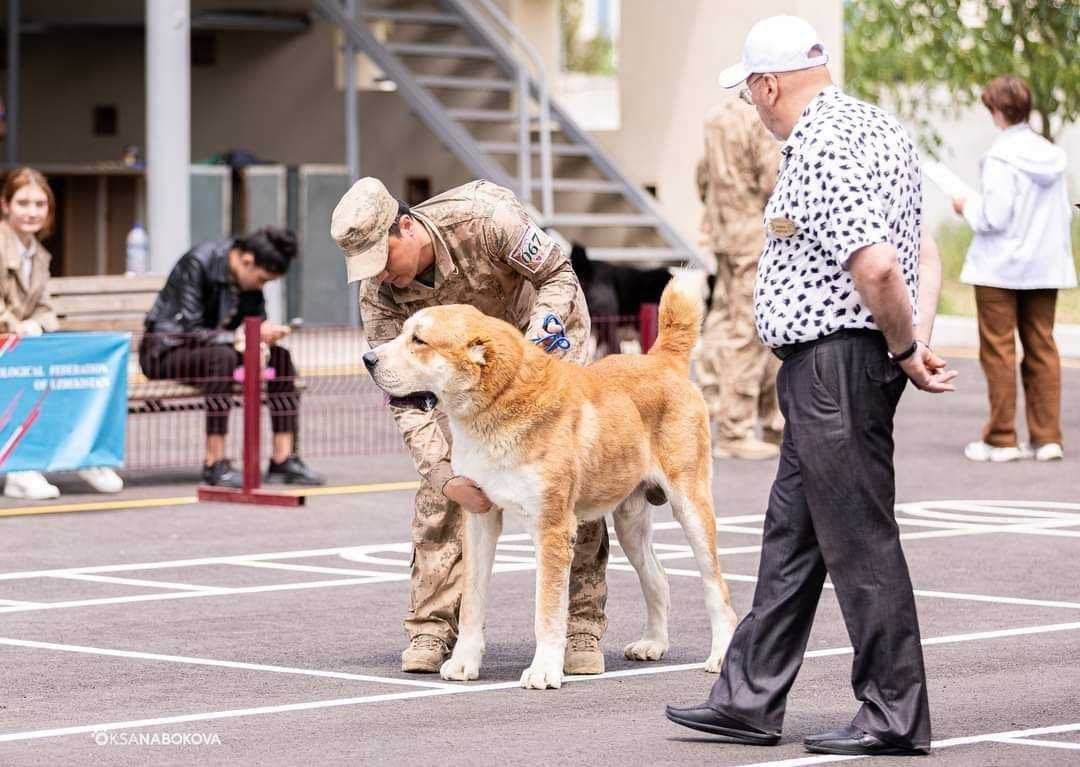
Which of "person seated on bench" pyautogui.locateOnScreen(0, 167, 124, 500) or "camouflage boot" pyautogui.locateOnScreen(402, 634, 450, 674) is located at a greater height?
"person seated on bench" pyautogui.locateOnScreen(0, 167, 124, 500)

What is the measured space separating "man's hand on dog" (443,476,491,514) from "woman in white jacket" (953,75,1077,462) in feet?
24.2

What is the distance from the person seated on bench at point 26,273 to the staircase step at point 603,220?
10906 millimetres

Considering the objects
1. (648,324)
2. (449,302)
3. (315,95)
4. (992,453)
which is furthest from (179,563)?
(315,95)

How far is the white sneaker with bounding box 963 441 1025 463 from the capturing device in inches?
577

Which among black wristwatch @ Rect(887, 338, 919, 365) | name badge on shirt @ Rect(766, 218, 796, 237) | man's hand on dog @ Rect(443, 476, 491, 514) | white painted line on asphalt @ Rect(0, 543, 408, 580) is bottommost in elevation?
white painted line on asphalt @ Rect(0, 543, 408, 580)

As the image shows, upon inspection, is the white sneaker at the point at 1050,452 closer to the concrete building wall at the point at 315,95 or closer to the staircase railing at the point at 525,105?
the staircase railing at the point at 525,105

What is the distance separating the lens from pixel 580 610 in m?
8.06

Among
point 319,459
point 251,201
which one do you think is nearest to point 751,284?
point 319,459

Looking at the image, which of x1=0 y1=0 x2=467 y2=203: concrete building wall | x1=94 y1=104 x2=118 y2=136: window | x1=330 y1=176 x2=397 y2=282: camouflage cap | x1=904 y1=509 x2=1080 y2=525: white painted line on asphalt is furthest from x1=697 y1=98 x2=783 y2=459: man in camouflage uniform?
x1=94 y1=104 x2=118 y2=136: window

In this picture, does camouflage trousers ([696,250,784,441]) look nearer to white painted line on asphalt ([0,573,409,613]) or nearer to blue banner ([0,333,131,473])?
blue banner ([0,333,131,473])

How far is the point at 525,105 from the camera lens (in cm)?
2420

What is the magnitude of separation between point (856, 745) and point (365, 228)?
237 cm

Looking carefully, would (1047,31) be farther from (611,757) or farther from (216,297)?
(611,757)

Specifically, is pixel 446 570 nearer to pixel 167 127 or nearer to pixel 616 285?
pixel 616 285
